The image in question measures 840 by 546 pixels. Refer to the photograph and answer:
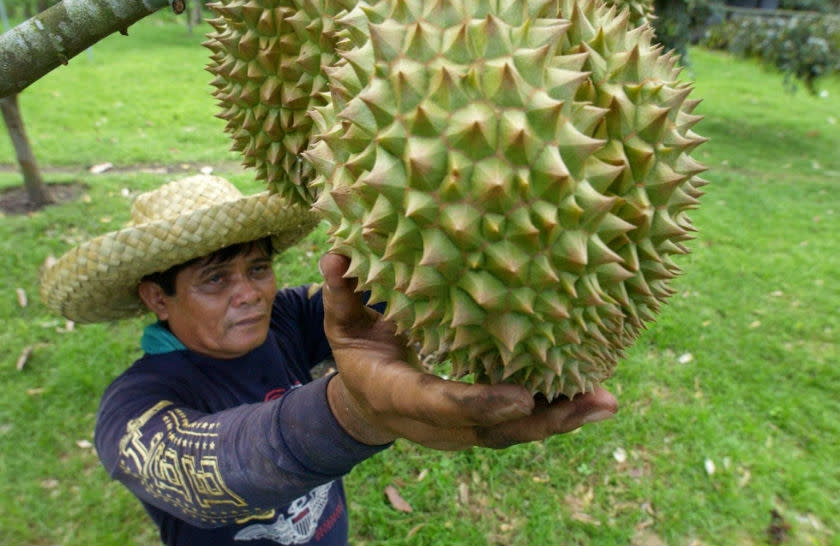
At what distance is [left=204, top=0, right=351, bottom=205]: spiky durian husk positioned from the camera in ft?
4.44

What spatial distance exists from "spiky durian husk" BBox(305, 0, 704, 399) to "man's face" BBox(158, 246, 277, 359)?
1369mm

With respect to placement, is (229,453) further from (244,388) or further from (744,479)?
(744,479)

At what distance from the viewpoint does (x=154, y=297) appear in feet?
8.74

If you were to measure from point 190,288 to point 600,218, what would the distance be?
1896mm

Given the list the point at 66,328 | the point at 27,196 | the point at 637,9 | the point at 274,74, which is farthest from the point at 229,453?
the point at 27,196

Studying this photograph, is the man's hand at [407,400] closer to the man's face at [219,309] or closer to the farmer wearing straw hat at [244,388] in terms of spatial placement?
the farmer wearing straw hat at [244,388]

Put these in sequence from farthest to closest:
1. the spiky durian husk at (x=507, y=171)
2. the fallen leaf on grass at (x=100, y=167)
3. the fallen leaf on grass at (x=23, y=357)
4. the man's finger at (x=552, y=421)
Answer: the fallen leaf on grass at (x=100, y=167)
the fallen leaf on grass at (x=23, y=357)
the man's finger at (x=552, y=421)
the spiky durian husk at (x=507, y=171)

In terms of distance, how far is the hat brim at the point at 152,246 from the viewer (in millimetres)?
2268

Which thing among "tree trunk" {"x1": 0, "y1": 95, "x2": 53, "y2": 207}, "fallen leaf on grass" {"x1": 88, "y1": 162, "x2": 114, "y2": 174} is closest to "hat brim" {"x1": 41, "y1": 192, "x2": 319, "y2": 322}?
Result: "tree trunk" {"x1": 0, "y1": 95, "x2": 53, "y2": 207}

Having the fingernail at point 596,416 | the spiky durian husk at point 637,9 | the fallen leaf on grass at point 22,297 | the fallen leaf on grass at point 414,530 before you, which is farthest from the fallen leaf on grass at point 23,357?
the spiky durian husk at point 637,9

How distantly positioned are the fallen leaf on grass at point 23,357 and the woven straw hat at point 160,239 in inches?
83.9

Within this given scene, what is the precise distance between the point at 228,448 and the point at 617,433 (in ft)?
10.1

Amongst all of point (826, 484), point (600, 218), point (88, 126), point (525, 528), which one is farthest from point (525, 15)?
point (88, 126)

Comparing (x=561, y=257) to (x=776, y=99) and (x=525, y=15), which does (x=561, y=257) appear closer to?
(x=525, y=15)
